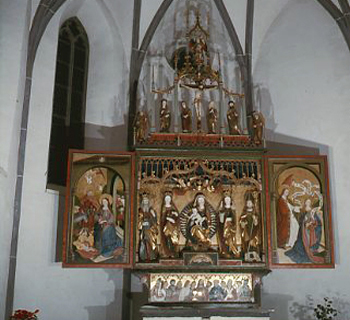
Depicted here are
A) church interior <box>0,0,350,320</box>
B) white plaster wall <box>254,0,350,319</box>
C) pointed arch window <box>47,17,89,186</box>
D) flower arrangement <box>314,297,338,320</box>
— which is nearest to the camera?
church interior <box>0,0,350,320</box>

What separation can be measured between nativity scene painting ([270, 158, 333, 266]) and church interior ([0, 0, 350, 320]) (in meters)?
0.02

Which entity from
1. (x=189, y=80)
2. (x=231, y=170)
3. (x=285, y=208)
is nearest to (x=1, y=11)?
(x=189, y=80)

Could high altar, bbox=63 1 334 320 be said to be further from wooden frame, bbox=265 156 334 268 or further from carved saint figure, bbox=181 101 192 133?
carved saint figure, bbox=181 101 192 133

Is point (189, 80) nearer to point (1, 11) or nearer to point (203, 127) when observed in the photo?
point (203, 127)

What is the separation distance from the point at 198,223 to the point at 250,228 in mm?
867

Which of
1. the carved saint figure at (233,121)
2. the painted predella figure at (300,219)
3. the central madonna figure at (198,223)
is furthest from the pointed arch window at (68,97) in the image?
the painted predella figure at (300,219)

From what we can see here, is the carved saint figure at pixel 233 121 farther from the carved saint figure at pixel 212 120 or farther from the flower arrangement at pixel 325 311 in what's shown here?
the flower arrangement at pixel 325 311

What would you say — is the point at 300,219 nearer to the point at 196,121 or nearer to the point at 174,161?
the point at 174,161

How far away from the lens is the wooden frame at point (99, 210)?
10.1m

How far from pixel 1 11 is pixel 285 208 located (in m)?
5.85

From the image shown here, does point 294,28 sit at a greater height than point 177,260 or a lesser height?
greater

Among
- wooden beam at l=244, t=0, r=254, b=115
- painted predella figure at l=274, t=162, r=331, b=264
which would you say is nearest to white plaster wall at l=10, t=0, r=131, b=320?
painted predella figure at l=274, t=162, r=331, b=264

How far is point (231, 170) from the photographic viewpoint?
10.8 metres

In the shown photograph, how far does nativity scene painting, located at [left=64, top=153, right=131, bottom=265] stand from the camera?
1016 centimetres
